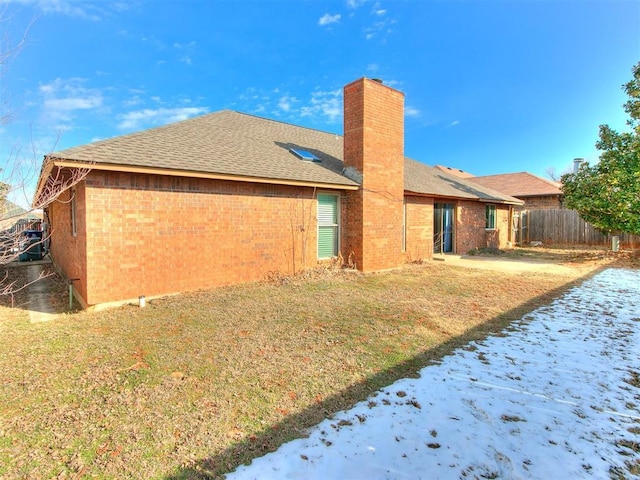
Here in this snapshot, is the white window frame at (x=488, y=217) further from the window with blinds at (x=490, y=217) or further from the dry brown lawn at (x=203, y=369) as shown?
the dry brown lawn at (x=203, y=369)

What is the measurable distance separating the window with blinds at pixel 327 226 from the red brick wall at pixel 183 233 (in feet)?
2.03

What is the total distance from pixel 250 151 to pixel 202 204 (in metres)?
2.65

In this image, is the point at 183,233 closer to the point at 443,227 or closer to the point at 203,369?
the point at 203,369

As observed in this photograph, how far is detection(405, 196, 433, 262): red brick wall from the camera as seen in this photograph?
12383 millimetres

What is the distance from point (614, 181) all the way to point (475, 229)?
5.59m

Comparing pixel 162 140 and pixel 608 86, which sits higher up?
pixel 608 86

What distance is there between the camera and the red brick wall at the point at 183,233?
6.09 m

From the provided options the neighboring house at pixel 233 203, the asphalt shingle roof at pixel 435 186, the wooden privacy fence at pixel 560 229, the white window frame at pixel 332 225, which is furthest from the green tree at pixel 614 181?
the white window frame at pixel 332 225

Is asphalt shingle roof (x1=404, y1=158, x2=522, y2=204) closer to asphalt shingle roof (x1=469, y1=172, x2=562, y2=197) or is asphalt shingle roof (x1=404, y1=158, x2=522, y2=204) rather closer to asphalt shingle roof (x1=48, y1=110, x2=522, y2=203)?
asphalt shingle roof (x1=48, y1=110, x2=522, y2=203)

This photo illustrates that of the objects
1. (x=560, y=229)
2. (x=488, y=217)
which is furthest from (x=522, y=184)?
(x=488, y=217)

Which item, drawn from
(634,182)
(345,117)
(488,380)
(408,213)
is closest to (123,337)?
(488,380)

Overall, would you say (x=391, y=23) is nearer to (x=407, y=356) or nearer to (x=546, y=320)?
(x=546, y=320)

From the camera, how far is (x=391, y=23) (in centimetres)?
1167

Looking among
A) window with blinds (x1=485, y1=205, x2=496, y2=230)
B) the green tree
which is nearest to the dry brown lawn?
the green tree
